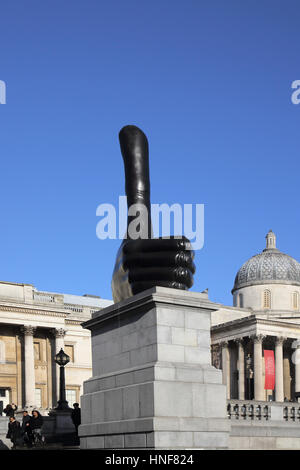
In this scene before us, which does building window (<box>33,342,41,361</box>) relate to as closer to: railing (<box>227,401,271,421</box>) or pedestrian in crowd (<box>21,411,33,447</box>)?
pedestrian in crowd (<box>21,411,33,447</box>)

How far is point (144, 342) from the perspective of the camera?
16328 mm

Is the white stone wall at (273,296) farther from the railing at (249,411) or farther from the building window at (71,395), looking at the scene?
the railing at (249,411)

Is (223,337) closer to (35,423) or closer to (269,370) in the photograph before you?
(269,370)

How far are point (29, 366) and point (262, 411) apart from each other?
44.9 meters

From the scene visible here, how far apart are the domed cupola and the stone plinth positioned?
7796cm

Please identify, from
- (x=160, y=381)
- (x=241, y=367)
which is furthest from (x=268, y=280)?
(x=160, y=381)

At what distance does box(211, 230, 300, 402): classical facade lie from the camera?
77.0m

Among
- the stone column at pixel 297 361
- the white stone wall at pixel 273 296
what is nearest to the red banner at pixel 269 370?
the stone column at pixel 297 361

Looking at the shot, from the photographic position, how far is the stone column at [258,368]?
74562 mm

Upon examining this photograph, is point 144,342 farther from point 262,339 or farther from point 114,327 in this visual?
point 262,339

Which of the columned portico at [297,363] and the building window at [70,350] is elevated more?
the building window at [70,350]

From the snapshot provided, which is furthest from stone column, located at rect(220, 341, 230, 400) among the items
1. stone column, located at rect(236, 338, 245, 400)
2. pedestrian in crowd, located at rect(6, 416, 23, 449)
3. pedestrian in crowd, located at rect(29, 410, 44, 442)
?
pedestrian in crowd, located at rect(6, 416, 23, 449)

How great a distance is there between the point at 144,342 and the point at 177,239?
2481 mm

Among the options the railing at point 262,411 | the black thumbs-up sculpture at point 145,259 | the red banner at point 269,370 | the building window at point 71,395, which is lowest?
the building window at point 71,395
